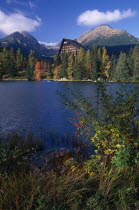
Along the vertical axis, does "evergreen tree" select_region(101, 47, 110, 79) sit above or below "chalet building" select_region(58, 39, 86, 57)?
below

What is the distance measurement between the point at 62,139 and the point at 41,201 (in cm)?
1015

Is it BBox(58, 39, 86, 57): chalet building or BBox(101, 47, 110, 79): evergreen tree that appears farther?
BBox(58, 39, 86, 57): chalet building

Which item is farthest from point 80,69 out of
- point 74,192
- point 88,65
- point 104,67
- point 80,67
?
point 74,192

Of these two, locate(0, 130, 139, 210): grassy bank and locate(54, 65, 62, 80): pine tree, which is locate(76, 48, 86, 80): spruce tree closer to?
locate(54, 65, 62, 80): pine tree

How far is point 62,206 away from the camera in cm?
345

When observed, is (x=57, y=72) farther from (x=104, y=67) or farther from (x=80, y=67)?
(x=104, y=67)

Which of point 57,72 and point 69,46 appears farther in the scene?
point 69,46

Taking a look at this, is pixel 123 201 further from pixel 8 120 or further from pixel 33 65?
pixel 33 65

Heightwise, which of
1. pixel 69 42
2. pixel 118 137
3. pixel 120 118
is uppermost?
pixel 69 42

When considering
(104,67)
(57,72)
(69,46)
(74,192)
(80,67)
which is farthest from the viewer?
(69,46)

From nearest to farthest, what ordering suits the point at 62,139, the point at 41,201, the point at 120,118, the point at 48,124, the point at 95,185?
the point at 41,201 → the point at 95,185 → the point at 120,118 → the point at 62,139 → the point at 48,124

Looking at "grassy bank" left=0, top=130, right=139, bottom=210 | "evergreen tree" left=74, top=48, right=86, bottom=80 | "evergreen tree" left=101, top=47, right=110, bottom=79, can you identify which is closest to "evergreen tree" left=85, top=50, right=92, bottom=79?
"evergreen tree" left=74, top=48, right=86, bottom=80

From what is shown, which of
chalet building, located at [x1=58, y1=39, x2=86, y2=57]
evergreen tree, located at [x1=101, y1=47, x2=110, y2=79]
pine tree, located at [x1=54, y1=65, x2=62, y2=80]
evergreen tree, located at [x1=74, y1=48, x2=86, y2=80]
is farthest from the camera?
chalet building, located at [x1=58, y1=39, x2=86, y2=57]

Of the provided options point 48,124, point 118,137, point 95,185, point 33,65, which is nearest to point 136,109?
point 118,137
